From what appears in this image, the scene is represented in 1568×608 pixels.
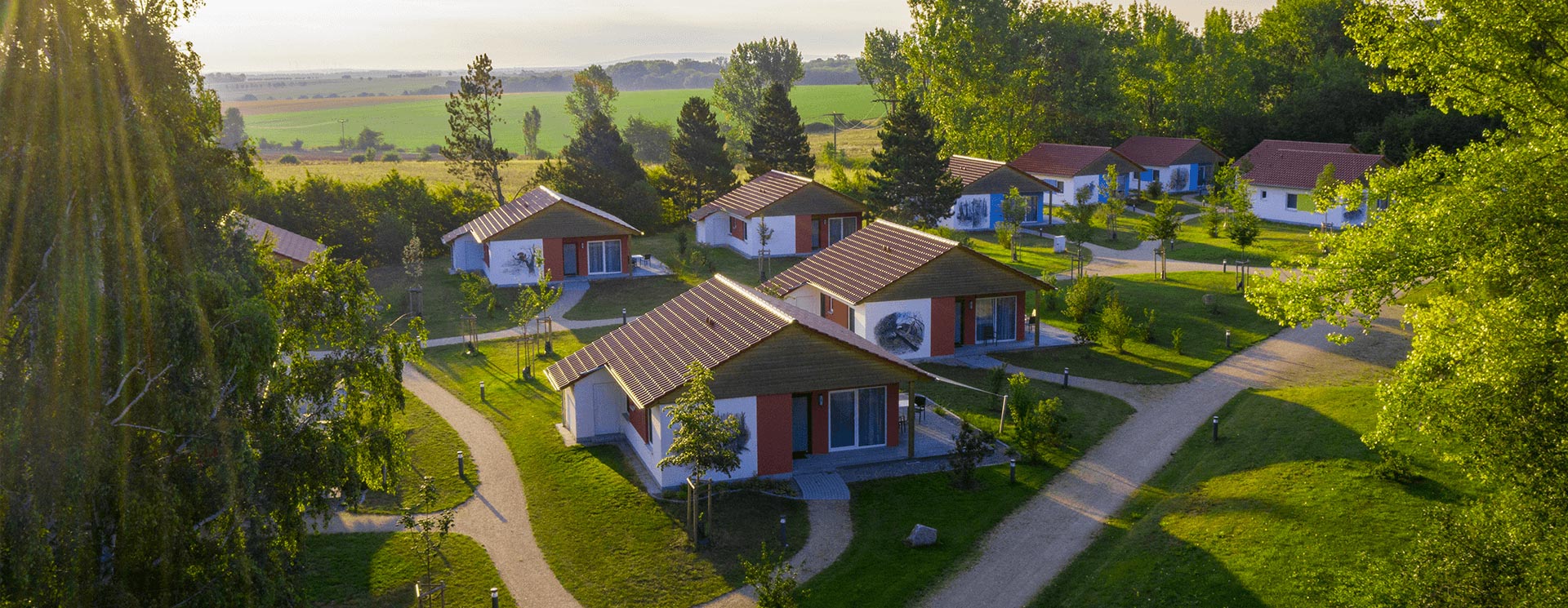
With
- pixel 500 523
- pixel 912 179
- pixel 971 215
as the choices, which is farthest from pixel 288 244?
pixel 971 215

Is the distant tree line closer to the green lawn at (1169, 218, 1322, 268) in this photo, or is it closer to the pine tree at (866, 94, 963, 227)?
the green lawn at (1169, 218, 1322, 268)

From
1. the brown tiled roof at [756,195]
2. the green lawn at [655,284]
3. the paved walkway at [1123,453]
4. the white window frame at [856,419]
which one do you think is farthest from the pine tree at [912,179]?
the white window frame at [856,419]

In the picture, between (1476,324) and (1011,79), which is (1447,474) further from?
(1011,79)

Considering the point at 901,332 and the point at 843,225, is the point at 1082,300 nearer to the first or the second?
the point at 901,332

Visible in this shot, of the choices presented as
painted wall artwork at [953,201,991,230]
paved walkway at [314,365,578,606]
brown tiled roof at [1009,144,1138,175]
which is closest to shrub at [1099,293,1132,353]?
paved walkway at [314,365,578,606]

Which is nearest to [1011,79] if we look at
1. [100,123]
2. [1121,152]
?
Result: [1121,152]

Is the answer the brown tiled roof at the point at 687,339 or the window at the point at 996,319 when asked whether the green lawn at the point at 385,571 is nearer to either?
the brown tiled roof at the point at 687,339

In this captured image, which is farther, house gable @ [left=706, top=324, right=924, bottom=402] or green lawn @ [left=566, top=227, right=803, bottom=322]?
green lawn @ [left=566, top=227, right=803, bottom=322]
